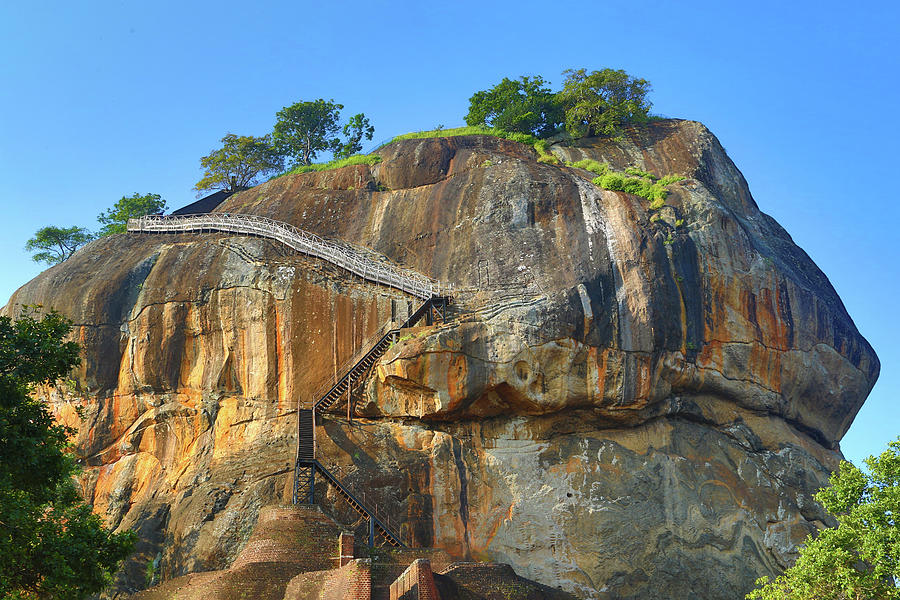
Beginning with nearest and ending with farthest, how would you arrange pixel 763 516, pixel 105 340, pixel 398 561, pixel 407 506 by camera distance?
pixel 398 561 → pixel 407 506 → pixel 763 516 → pixel 105 340

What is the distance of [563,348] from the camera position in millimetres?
35312

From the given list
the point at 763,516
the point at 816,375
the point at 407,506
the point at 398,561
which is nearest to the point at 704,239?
the point at 816,375

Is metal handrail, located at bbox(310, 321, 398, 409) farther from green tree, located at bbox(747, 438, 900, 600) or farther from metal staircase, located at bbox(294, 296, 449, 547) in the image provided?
green tree, located at bbox(747, 438, 900, 600)

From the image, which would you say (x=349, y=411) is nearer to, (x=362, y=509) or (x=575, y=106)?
(x=362, y=509)

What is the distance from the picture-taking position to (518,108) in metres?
52.5

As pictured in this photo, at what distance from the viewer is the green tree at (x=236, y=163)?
56.7 meters

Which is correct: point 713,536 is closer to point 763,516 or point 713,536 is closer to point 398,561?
point 763,516

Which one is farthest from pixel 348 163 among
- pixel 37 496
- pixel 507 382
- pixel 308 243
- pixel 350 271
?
pixel 37 496

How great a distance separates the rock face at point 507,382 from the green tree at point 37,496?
10900mm

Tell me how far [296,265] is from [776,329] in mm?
19911

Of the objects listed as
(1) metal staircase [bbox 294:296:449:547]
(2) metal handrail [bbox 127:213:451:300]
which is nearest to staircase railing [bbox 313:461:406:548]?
(1) metal staircase [bbox 294:296:449:547]

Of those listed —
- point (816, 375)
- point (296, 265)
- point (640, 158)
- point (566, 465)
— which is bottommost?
point (566, 465)

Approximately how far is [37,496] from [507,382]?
18053mm

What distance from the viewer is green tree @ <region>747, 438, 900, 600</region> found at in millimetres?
24141
